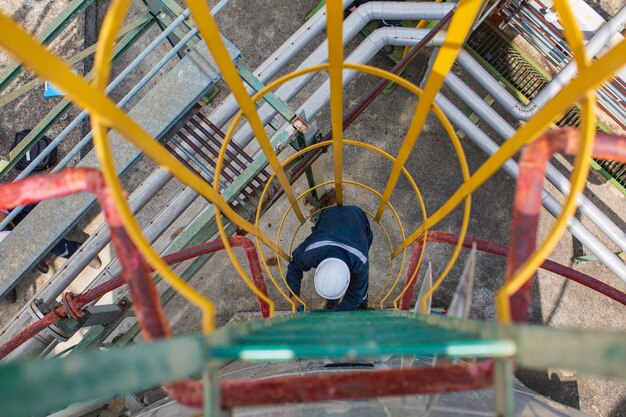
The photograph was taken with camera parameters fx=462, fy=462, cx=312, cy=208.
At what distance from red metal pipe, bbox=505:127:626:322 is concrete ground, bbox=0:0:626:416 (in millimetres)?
4776

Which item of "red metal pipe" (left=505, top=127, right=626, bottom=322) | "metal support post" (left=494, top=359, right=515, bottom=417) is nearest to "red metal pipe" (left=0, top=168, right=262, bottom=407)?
"metal support post" (left=494, top=359, right=515, bottom=417)

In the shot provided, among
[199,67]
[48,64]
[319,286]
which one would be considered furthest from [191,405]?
[199,67]

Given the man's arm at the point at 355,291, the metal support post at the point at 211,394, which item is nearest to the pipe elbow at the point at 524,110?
the man's arm at the point at 355,291

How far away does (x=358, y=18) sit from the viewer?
5672 mm

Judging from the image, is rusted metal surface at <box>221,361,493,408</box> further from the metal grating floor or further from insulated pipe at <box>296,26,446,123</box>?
the metal grating floor

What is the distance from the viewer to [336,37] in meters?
3.04

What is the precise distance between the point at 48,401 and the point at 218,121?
166 inches

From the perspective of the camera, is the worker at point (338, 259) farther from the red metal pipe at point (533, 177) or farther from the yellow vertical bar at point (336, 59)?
the red metal pipe at point (533, 177)

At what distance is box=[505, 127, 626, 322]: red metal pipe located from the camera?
2094 mm

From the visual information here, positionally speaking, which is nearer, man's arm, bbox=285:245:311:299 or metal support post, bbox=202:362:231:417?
metal support post, bbox=202:362:231:417

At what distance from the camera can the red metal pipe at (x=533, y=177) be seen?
2094 mm

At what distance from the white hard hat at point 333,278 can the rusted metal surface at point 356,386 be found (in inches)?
114

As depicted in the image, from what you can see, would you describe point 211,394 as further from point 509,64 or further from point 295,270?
point 509,64

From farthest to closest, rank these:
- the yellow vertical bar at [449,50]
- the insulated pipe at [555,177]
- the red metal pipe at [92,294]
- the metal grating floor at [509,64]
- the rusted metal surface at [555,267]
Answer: the metal grating floor at [509,64] → the insulated pipe at [555,177] → the rusted metal surface at [555,267] → the red metal pipe at [92,294] → the yellow vertical bar at [449,50]
